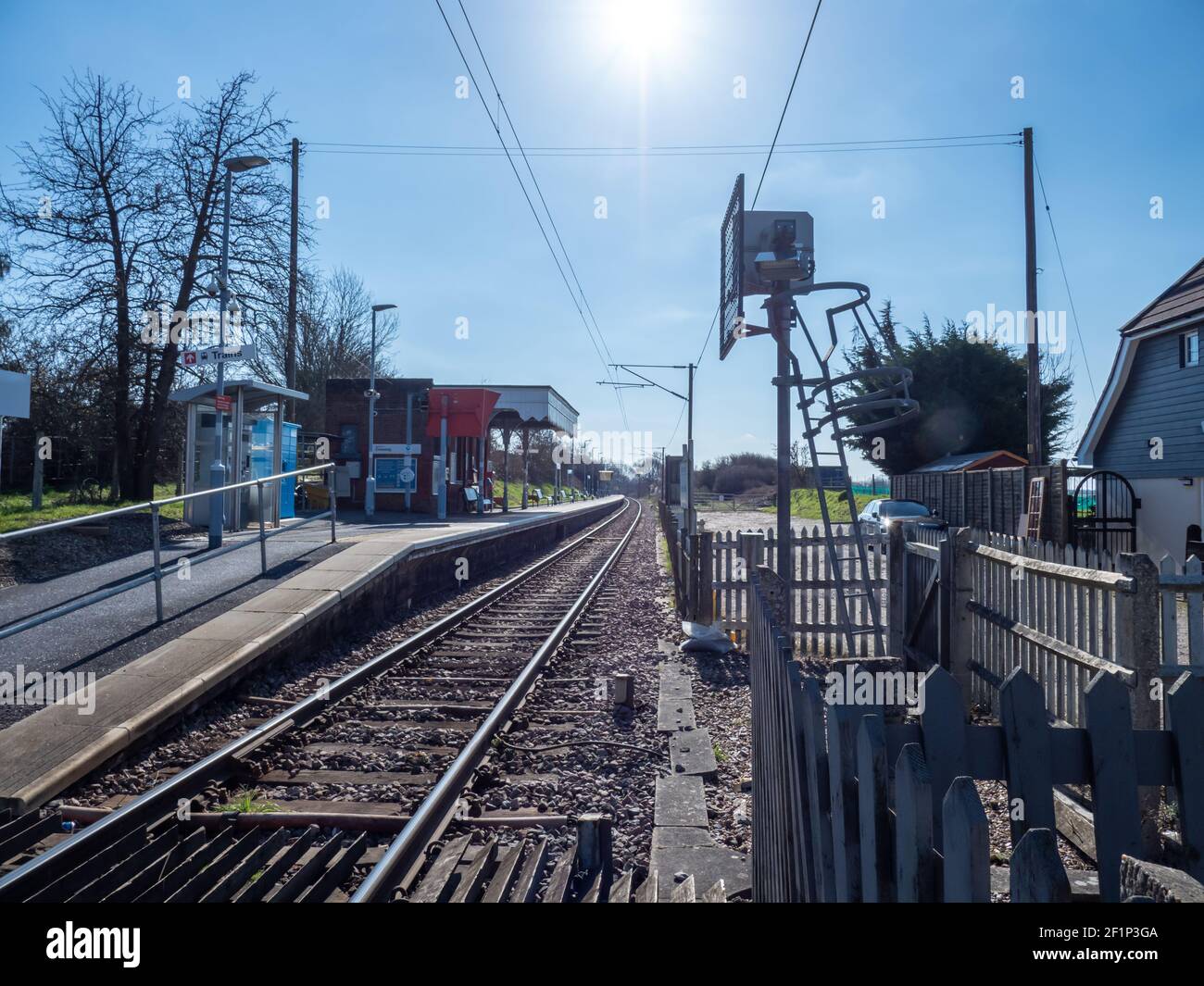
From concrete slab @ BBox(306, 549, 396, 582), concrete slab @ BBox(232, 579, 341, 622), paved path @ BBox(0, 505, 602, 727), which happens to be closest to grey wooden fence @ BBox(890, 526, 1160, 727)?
concrete slab @ BBox(232, 579, 341, 622)

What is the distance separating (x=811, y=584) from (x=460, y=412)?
815 inches

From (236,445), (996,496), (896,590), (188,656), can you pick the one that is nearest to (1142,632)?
(896,590)

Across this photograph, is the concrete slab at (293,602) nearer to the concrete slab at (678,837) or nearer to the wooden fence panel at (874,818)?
the concrete slab at (678,837)

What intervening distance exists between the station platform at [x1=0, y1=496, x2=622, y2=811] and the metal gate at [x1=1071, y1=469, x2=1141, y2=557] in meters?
13.5

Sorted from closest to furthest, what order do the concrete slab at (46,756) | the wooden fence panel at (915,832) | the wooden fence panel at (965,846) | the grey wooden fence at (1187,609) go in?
the wooden fence panel at (965,846) < the wooden fence panel at (915,832) < the grey wooden fence at (1187,609) < the concrete slab at (46,756)

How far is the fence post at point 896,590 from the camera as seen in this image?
8.31 meters

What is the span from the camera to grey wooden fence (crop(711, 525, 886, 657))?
9.14 m

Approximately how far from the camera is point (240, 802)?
476 centimetres

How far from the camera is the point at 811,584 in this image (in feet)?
30.1

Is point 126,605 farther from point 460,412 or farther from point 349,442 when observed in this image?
point 349,442

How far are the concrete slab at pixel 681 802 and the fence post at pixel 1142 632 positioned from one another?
226 cm

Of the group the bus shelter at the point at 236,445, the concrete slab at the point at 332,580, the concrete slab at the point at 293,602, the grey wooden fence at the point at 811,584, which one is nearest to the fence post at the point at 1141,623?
the grey wooden fence at the point at 811,584

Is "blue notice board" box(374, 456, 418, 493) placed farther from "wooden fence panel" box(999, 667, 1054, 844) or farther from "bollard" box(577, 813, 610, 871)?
"wooden fence panel" box(999, 667, 1054, 844)
